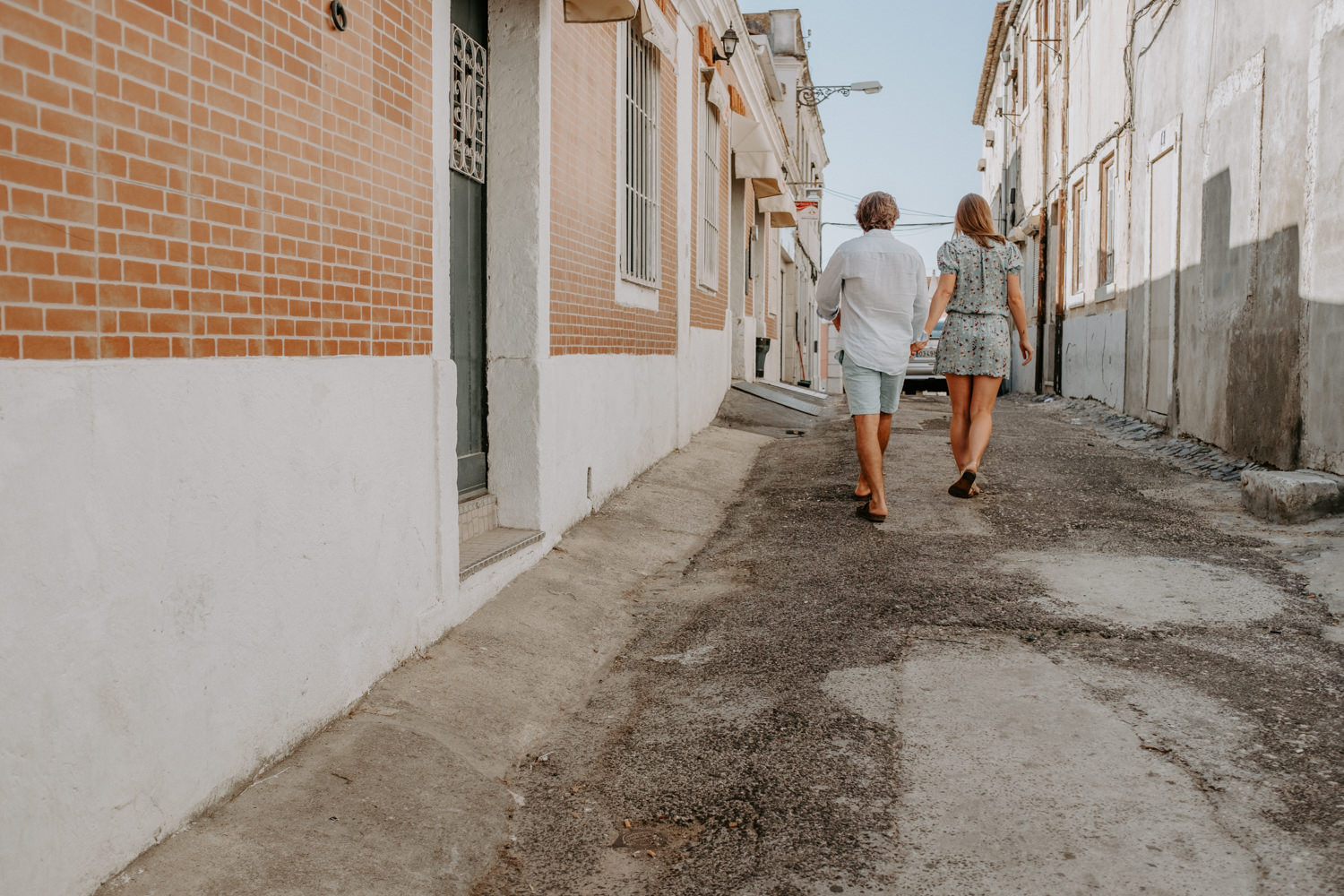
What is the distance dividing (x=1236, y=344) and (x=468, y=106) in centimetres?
605

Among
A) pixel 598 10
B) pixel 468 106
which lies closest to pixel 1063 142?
pixel 598 10

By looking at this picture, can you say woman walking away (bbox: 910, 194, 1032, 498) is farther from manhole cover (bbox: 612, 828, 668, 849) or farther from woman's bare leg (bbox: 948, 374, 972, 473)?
manhole cover (bbox: 612, 828, 668, 849)

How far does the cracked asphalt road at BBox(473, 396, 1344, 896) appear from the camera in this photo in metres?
2.41

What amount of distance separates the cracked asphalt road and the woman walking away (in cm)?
121

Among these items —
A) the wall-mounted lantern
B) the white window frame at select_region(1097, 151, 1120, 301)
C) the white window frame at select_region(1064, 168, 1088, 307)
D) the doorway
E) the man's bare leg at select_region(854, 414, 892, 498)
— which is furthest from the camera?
the white window frame at select_region(1064, 168, 1088, 307)

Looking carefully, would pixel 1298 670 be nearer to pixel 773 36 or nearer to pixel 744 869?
pixel 744 869

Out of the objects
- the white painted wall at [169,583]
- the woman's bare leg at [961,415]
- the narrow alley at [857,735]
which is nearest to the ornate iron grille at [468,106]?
the white painted wall at [169,583]

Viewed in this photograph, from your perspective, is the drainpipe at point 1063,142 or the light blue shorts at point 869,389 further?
the drainpipe at point 1063,142

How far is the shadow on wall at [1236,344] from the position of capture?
6922 millimetres

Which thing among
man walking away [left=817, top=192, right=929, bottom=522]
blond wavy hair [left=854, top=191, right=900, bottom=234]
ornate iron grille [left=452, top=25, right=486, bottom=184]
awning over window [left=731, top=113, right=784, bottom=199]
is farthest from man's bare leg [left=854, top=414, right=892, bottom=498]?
awning over window [left=731, top=113, right=784, bottom=199]

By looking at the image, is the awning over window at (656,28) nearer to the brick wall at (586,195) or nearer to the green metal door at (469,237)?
the brick wall at (586,195)

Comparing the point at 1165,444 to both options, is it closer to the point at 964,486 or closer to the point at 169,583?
the point at 964,486

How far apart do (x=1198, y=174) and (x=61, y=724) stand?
9528mm

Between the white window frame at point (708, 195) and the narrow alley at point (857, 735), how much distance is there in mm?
5778
